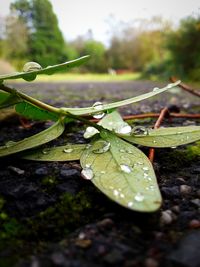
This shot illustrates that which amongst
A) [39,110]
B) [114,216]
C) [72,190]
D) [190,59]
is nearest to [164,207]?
[114,216]

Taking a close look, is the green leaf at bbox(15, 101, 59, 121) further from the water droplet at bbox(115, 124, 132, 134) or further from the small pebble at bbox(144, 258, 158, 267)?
the small pebble at bbox(144, 258, 158, 267)

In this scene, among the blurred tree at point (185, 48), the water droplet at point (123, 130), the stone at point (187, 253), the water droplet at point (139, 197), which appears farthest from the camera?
the blurred tree at point (185, 48)

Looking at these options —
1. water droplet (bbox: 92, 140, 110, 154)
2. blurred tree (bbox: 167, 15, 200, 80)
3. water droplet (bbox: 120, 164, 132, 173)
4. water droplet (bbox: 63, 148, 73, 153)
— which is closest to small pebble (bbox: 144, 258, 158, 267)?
water droplet (bbox: 120, 164, 132, 173)

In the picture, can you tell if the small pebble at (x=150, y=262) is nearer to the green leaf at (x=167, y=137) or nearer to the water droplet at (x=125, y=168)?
the water droplet at (x=125, y=168)

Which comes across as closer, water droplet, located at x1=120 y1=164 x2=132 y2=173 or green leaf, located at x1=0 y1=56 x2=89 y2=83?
water droplet, located at x1=120 y1=164 x2=132 y2=173

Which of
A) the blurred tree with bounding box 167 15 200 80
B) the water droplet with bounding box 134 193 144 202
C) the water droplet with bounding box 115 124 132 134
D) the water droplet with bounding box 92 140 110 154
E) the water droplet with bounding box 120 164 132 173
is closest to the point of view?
the water droplet with bounding box 134 193 144 202

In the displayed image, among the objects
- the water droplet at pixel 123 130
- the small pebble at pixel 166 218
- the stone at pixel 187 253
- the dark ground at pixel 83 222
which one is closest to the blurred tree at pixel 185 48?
the water droplet at pixel 123 130

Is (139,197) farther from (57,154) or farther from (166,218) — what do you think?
(57,154)
